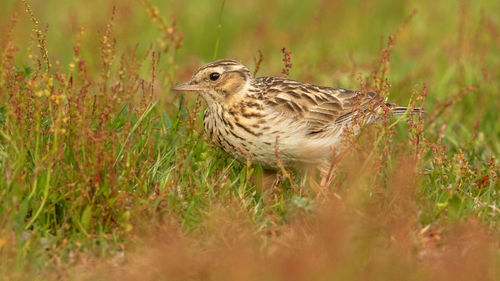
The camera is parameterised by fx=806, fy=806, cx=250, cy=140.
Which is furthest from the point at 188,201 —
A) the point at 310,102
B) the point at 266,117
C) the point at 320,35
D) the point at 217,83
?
the point at 320,35

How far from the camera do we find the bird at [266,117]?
666 centimetres

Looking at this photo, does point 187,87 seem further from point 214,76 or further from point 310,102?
point 310,102

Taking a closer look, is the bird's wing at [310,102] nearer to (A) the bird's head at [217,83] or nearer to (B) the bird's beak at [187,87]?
(A) the bird's head at [217,83]

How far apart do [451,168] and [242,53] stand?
5.70 m

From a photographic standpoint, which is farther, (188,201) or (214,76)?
(214,76)

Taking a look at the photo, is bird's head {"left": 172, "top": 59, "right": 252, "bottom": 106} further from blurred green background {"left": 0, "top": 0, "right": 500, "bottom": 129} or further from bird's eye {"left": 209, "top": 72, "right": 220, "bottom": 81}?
blurred green background {"left": 0, "top": 0, "right": 500, "bottom": 129}

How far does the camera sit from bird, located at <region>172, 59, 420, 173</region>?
6664 millimetres

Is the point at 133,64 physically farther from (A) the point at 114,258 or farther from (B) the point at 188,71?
(B) the point at 188,71

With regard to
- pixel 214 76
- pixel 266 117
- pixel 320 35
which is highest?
pixel 320 35

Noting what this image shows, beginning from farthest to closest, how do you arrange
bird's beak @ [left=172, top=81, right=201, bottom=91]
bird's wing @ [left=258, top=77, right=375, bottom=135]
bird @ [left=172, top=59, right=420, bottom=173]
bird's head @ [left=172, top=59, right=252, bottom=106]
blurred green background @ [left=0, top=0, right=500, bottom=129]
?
blurred green background @ [left=0, top=0, right=500, bottom=129] < bird's wing @ [left=258, top=77, right=375, bottom=135] < bird's head @ [left=172, top=59, right=252, bottom=106] < bird's beak @ [left=172, top=81, right=201, bottom=91] < bird @ [left=172, top=59, right=420, bottom=173]

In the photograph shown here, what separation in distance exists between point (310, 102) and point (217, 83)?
36.1 inches

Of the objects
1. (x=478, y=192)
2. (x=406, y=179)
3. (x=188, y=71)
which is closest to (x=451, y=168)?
(x=478, y=192)

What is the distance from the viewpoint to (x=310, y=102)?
7305 mm

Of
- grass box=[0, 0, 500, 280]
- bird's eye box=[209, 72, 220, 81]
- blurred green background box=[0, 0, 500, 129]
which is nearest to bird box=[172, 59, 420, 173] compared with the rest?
bird's eye box=[209, 72, 220, 81]
